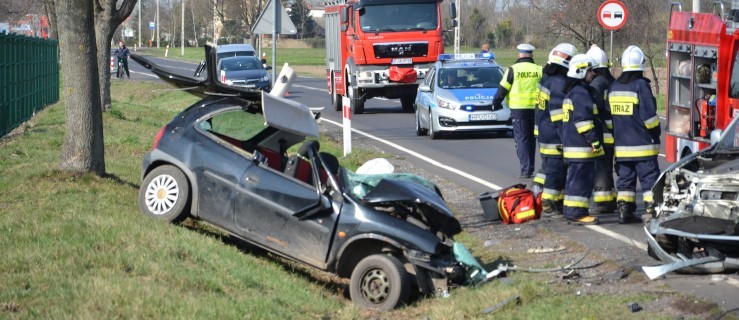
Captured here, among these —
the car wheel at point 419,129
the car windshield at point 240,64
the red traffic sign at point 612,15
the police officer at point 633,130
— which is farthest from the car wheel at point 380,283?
the car windshield at point 240,64

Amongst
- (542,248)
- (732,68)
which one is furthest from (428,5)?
(542,248)

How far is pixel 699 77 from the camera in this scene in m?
14.1

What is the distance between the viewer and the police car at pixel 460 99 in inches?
791

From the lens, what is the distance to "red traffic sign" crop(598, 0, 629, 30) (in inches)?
813

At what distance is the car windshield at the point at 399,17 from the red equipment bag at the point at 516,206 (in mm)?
16754

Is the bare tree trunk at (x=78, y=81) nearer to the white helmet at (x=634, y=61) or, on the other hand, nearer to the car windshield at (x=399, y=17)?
the white helmet at (x=634, y=61)

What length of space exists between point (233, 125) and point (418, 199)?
3136 mm

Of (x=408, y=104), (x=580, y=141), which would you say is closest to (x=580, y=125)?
(x=580, y=141)

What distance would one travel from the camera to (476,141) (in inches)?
790

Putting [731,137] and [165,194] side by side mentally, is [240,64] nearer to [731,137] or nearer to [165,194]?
[165,194]

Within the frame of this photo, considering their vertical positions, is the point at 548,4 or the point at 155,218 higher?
the point at 548,4

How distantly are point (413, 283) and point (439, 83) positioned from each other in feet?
43.4

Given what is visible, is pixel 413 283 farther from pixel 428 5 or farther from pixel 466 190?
pixel 428 5

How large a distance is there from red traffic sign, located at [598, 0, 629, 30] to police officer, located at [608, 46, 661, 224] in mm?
10119
